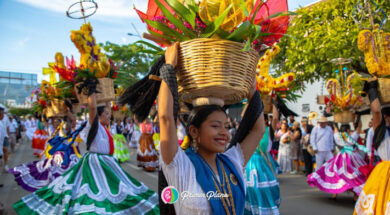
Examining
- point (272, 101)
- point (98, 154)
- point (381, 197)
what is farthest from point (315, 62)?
point (98, 154)

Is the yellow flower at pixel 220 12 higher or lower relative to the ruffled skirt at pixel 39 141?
higher

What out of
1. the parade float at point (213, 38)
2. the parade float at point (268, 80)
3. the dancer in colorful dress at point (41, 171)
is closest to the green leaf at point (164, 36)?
the parade float at point (213, 38)

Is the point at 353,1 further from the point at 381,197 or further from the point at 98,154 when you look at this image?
the point at 98,154

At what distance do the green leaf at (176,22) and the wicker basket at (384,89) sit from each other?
3122 mm

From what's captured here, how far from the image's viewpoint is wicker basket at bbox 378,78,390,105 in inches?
161

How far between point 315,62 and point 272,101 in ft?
15.4

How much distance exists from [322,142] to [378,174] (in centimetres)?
535

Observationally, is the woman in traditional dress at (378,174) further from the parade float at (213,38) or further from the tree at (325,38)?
the tree at (325,38)

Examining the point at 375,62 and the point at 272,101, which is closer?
the point at 375,62

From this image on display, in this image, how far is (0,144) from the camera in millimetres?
7621

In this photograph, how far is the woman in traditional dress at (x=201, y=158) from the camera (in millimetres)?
1914

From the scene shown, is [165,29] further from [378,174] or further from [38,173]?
[38,173]

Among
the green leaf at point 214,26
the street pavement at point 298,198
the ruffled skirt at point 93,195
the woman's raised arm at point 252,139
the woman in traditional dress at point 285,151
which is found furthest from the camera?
the woman in traditional dress at point 285,151

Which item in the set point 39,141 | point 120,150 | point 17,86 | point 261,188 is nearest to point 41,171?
point 261,188
